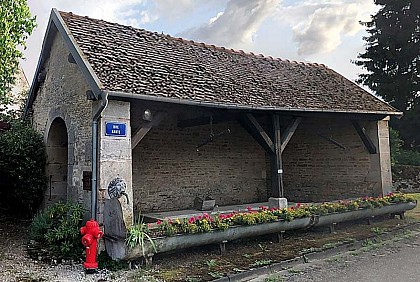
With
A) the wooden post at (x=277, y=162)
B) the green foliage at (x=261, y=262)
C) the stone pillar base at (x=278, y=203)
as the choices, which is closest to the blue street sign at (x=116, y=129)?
the green foliage at (x=261, y=262)

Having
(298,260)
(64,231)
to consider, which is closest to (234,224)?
(298,260)

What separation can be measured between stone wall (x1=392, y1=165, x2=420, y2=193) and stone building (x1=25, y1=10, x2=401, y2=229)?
19.4 ft

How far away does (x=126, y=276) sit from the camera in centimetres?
513

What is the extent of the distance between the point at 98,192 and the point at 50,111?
3344mm

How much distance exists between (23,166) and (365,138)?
8.51 meters

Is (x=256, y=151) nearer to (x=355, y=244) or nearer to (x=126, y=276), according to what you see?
(x=355, y=244)

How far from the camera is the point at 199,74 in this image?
792cm

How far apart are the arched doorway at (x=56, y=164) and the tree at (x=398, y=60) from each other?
16806 millimetres

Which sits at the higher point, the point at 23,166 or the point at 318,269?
the point at 23,166

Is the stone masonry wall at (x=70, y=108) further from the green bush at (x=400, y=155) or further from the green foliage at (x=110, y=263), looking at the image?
the green bush at (x=400, y=155)

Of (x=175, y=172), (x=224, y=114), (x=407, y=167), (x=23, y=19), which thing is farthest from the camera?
(x=407, y=167)

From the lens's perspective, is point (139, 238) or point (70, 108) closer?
point (139, 238)

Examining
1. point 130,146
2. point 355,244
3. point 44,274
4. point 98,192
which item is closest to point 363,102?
point 355,244

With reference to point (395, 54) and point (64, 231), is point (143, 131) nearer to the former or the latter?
point (64, 231)
